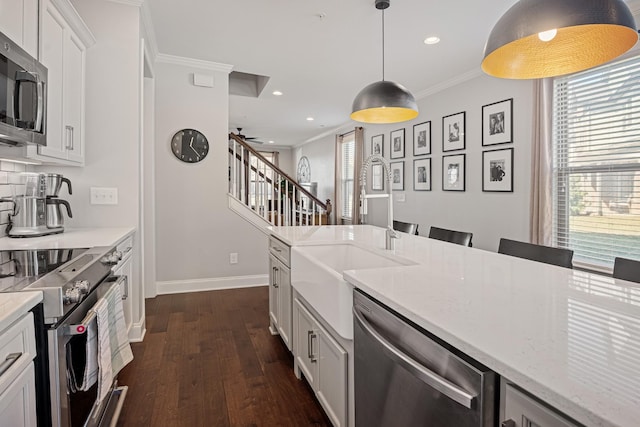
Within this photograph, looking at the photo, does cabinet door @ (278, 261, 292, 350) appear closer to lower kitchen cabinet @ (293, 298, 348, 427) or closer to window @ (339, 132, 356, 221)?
lower kitchen cabinet @ (293, 298, 348, 427)

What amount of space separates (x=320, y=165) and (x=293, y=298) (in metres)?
6.92

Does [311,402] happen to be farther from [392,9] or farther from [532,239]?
[392,9]

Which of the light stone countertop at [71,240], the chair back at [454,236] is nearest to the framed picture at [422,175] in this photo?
the chair back at [454,236]

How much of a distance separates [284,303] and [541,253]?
166 cm

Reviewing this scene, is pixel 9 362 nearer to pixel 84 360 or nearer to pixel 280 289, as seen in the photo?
pixel 84 360

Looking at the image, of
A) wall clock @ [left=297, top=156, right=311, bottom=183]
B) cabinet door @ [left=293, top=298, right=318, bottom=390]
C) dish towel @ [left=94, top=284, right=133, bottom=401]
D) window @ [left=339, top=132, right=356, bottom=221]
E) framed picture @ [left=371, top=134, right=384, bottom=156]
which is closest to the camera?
dish towel @ [left=94, top=284, right=133, bottom=401]

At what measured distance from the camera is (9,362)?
942 millimetres

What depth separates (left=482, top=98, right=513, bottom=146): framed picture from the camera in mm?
3723

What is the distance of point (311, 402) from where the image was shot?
2029 millimetres

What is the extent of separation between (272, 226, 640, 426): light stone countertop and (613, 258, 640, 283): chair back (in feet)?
0.98

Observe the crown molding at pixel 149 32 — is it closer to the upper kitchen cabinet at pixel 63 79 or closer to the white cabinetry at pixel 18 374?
the upper kitchen cabinet at pixel 63 79

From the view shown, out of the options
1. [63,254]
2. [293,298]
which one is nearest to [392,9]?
[293,298]

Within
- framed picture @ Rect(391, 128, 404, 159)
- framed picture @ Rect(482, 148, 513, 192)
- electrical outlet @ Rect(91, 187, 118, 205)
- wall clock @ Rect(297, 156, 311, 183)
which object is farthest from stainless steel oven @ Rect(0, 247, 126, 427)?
wall clock @ Rect(297, 156, 311, 183)

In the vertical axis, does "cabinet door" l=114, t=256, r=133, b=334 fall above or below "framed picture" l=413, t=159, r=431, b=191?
below
